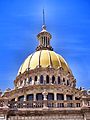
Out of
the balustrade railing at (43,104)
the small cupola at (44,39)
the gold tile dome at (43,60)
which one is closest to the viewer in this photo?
the balustrade railing at (43,104)

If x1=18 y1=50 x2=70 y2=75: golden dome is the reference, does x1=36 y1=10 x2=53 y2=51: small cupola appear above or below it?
above

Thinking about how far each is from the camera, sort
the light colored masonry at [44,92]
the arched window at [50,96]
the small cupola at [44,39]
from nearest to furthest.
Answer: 1. the light colored masonry at [44,92]
2. the arched window at [50,96]
3. the small cupola at [44,39]

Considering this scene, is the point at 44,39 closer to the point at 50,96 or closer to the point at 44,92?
the point at 50,96

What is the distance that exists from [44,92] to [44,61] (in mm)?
13712

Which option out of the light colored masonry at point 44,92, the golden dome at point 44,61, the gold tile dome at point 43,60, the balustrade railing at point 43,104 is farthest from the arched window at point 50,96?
the balustrade railing at point 43,104

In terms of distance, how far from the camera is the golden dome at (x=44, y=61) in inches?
1935

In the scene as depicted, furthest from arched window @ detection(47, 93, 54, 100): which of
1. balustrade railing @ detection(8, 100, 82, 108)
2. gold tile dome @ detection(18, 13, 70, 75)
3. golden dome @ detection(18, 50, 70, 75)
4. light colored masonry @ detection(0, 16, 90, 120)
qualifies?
balustrade railing @ detection(8, 100, 82, 108)

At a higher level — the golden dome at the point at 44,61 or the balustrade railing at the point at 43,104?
the golden dome at the point at 44,61

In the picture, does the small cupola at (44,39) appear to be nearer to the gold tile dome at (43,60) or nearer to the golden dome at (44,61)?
the gold tile dome at (43,60)

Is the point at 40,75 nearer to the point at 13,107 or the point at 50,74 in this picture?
the point at 50,74

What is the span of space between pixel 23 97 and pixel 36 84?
2.49m

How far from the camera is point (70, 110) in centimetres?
3162

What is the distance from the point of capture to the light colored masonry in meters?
31.5

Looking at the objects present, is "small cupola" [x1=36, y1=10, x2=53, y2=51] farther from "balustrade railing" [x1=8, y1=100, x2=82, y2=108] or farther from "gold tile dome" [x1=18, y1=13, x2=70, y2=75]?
"balustrade railing" [x1=8, y1=100, x2=82, y2=108]
